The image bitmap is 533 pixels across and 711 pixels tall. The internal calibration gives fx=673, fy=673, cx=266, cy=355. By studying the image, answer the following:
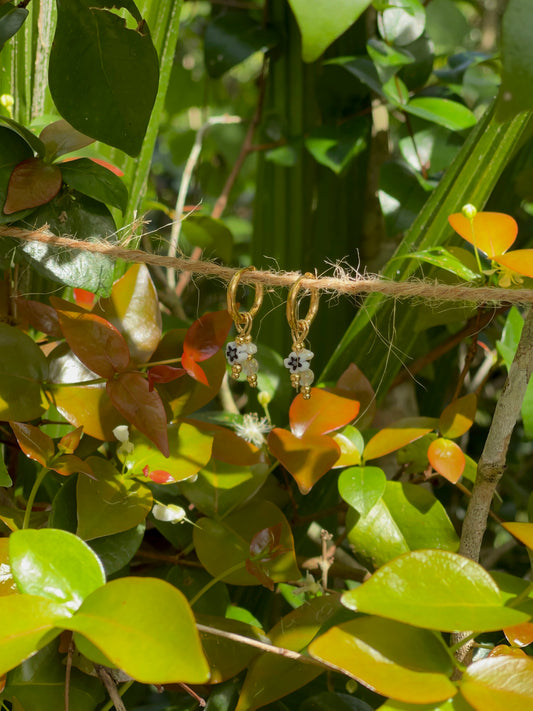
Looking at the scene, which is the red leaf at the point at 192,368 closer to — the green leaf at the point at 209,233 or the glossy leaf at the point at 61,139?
the glossy leaf at the point at 61,139

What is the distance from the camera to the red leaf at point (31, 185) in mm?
360

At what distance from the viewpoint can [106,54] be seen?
0.35 metres

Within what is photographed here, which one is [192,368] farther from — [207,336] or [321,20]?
[321,20]

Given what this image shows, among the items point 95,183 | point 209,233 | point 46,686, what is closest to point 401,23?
point 209,233

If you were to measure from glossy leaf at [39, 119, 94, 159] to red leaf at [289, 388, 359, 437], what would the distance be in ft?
0.64

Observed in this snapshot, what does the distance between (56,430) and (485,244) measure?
31cm

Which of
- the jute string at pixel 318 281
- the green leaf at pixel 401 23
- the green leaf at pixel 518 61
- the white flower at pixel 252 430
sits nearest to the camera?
the green leaf at pixel 518 61

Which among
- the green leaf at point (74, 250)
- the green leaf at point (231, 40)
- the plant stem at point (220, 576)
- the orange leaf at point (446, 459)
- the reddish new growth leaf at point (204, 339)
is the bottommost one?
the plant stem at point (220, 576)

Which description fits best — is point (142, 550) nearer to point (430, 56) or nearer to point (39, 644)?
point (39, 644)

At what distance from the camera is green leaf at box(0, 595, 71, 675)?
0.26 metres

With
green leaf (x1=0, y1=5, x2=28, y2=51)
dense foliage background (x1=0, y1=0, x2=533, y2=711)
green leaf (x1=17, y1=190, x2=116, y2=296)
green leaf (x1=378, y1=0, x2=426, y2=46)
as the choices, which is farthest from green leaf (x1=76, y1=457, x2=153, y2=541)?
green leaf (x1=378, y1=0, x2=426, y2=46)

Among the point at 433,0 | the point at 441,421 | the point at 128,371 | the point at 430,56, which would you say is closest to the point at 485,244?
the point at 441,421

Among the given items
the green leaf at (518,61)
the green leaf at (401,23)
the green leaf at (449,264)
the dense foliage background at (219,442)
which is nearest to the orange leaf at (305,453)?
the dense foliage background at (219,442)

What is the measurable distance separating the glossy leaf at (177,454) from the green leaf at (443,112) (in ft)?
1.09
